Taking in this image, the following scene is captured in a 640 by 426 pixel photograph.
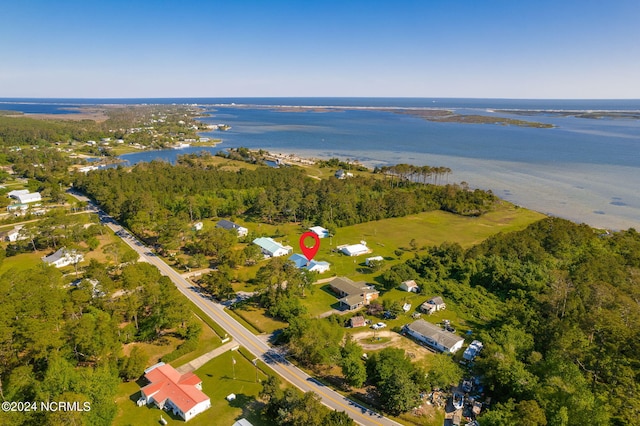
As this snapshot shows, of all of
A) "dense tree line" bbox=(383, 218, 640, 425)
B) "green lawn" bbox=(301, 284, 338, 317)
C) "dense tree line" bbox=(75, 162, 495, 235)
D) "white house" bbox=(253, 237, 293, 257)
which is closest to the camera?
"dense tree line" bbox=(383, 218, 640, 425)

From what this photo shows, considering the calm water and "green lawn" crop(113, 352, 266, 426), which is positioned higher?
the calm water

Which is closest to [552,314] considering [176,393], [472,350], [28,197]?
[472,350]

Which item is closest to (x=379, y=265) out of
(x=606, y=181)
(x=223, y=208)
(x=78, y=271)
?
(x=223, y=208)

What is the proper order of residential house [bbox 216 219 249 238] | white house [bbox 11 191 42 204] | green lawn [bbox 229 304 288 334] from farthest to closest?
white house [bbox 11 191 42 204], residential house [bbox 216 219 249 238], green lawn [bbox 229 304 288 334]

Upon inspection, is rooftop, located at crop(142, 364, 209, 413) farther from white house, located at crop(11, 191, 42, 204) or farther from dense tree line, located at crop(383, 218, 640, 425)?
white house, located at crop(11, 191, 42, 204)

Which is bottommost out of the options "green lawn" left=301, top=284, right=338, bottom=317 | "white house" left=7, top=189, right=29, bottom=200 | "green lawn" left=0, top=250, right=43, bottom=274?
"green lawn" left=301, top=284, right=338, bottom=317

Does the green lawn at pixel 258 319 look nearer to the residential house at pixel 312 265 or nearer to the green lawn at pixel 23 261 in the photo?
the residential house at pixel 312 265

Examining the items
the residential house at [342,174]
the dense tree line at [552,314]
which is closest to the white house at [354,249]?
the dense tree line at [552,314]

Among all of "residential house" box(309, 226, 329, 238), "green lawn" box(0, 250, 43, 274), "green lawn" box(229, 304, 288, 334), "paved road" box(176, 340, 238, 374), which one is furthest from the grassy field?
"green lawn" box(0, 250, 43, 274)
